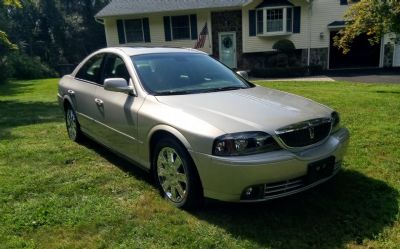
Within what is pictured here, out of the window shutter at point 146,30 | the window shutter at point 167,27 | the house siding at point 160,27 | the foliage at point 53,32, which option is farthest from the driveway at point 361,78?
the foliage at point 53,32

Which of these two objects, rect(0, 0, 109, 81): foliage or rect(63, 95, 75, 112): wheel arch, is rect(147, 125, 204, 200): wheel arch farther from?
rect(0, 0, 109, 81): foliage

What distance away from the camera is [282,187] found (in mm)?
3344

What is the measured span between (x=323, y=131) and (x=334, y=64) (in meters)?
22.0

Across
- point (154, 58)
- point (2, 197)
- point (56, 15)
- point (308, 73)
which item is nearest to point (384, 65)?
point (308, 73)

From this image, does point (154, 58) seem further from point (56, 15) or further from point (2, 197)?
point (56, 15)

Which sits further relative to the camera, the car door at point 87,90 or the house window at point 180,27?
the house window at point 180,27

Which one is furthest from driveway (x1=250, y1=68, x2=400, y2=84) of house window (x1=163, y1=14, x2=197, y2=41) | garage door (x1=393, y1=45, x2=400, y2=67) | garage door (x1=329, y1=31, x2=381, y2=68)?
house window (x1=163, y1=14, x2=197, y2=41)

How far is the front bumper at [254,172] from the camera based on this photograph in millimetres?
3154

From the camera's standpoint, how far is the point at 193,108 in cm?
366

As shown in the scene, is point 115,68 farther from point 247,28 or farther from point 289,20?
point 289,20

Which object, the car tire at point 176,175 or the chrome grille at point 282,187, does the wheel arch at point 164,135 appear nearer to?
the car tire at point 176,175

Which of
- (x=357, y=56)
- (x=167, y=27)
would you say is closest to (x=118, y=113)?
(x=167, y=27)

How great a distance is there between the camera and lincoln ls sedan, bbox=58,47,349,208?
10.6 ft

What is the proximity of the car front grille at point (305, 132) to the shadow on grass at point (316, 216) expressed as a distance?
2.24 ft
